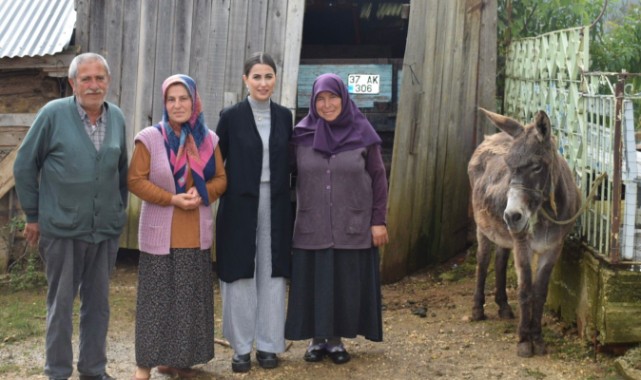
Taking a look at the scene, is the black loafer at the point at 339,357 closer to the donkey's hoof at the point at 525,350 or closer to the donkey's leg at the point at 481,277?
the donkey's hoof at the point at 525,350

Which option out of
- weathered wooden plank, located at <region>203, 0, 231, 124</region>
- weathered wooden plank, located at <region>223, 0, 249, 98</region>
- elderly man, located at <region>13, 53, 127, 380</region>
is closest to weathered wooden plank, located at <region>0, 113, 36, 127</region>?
weathered wooden plank, located at <region>203, 0, 231, 124</region>

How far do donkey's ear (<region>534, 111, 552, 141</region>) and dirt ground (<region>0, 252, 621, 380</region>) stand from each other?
1490mm

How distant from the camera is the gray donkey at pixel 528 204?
5.16m

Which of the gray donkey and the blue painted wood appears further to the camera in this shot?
the blue painted wood

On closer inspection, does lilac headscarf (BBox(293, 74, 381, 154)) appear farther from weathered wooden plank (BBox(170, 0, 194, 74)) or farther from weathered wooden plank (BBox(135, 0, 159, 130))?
weathered wooden plank (BBox(135, 0, 159, 130))

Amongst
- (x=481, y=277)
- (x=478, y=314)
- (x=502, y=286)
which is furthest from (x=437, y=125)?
(x=478, y=314)

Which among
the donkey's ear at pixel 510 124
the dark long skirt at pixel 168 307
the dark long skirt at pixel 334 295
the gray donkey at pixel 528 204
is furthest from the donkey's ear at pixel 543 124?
the dark long skirt at pixel 168 307

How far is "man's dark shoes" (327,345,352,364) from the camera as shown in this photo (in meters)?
5.57

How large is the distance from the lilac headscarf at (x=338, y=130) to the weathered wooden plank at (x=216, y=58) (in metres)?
A: 2.71

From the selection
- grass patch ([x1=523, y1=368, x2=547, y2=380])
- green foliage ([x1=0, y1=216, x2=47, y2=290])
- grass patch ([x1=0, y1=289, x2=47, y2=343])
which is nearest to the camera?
grass patch ([x1=523, y1=368, x2=547, y2=380])

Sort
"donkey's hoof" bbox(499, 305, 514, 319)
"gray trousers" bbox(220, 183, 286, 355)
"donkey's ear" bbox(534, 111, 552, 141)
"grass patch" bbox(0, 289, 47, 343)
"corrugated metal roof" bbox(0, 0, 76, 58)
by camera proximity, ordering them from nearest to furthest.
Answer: "donkey's ear" bbox(534, 111, 552, 141) → "gray trousers" bbox(220, 183, 286, 355) → "grass patch" bbox(0, 289, 47, 343) → "donkey's hoof" bbox(499, 305, 514, 319) → "corrugated metal roof" bbox(0, 0, 76, 58)

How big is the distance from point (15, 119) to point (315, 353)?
4.14 meters

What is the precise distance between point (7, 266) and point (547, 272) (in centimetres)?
522

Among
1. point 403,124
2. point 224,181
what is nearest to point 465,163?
point 403,124
